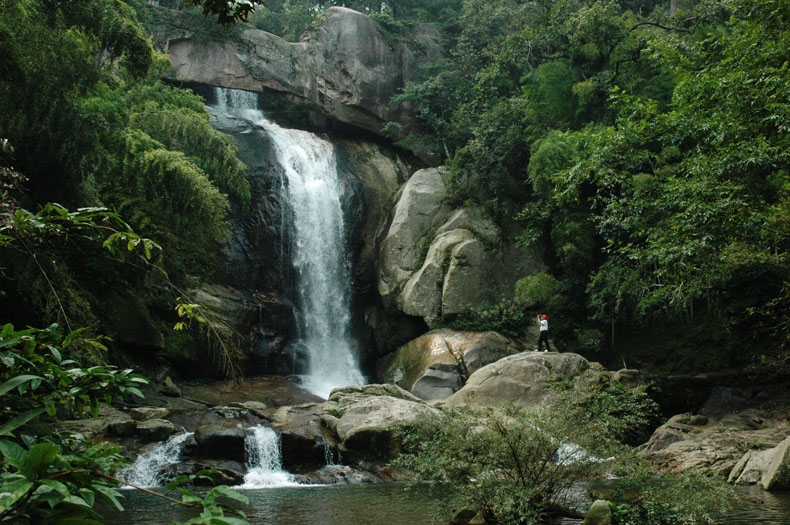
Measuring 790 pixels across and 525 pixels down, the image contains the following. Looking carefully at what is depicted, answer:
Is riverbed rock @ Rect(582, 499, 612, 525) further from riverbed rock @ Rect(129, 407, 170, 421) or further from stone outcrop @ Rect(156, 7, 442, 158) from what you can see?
stone outcrop @ Rect(156, 7, 442, 158)

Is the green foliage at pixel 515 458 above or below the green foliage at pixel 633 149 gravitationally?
below

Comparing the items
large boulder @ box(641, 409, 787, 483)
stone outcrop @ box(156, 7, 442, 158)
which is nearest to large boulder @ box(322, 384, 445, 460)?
large boulder @ box(641, 409, 787, 483)

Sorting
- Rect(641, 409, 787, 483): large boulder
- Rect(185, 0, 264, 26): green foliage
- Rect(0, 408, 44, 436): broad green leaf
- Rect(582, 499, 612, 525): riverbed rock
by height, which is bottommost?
Rect(641, 409, 787, 483): large boulder

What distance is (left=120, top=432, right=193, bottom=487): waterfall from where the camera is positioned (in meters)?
10.1

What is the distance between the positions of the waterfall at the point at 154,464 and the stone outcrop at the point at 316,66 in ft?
64.3

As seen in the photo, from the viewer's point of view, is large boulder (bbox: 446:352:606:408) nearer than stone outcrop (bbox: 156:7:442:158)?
Yes

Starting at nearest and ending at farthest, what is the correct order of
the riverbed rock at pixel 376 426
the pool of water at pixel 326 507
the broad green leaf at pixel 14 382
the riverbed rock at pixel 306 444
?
the broad green leaf at pixel 14 382 < the pool of water at pixel 326 507 < the riverbed rock at pixel 376 426 < the riverbed rock at pixel 306 444

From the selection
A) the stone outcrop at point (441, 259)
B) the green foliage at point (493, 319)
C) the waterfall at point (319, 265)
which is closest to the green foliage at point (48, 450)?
the waterfall at point (319, 265)

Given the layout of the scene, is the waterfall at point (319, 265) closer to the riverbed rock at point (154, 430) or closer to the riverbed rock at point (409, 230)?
the riverbed rock at point (409, 230)

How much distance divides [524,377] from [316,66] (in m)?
19.4

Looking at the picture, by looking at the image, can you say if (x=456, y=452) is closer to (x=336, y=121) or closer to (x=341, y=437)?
(x=341, y=437)

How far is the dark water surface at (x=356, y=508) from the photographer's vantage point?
20.9 ft

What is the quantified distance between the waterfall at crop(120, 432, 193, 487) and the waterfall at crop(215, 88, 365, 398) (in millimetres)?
7867

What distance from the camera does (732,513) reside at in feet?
21.3
